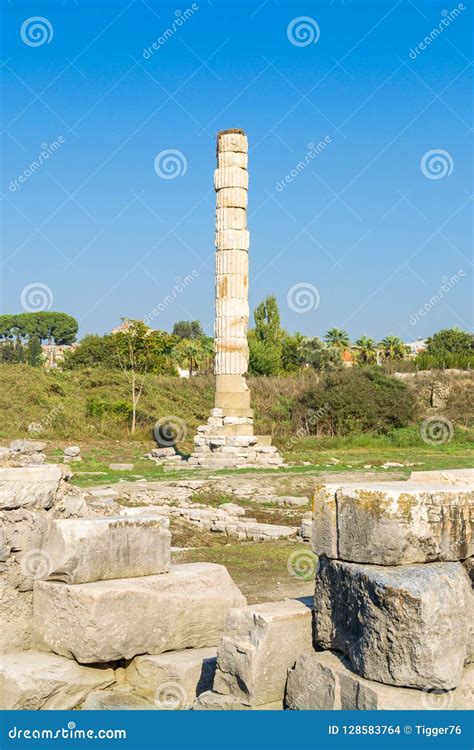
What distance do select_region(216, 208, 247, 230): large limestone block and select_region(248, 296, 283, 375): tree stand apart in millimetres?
21407

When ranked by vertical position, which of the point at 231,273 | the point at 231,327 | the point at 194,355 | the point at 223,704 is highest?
the point at 194,355

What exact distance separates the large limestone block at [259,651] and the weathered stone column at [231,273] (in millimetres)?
18352

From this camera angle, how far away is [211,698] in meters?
4.48

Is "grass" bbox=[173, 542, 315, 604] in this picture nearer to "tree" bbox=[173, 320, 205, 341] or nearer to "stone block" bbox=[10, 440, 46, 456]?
"stone block" bbox=[10, 440, 46, 456]

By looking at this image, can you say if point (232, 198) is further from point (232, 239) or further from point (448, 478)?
point (448, 478)

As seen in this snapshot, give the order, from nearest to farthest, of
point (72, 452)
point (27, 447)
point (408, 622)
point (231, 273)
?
point (408, 622) < point (27, 447) < point (72, 452) < point (231, 273)

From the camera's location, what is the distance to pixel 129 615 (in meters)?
4.84

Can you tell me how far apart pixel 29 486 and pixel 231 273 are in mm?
18277

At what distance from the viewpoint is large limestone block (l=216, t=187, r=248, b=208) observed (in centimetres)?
2322

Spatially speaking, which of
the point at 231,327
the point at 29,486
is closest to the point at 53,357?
the point at 231,327

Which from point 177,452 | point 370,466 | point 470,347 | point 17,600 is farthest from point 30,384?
point 470,347

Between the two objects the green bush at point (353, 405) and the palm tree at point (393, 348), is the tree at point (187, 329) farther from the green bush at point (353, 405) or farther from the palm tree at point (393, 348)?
the green bush at point (353, 405)

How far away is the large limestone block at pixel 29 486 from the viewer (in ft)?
16.8

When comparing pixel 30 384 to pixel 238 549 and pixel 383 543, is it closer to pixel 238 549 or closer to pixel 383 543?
pixel 238 549
